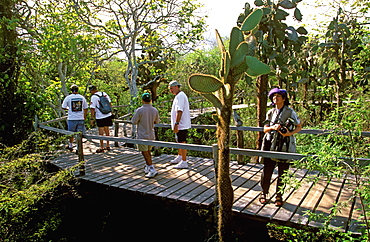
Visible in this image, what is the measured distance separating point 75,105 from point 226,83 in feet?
16.7

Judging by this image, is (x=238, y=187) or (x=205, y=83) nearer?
(x=205, y=83)

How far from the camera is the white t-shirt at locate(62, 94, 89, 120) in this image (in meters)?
6.93

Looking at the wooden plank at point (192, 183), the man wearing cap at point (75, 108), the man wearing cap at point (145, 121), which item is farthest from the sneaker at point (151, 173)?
the man wearing cap at point (75, 108)

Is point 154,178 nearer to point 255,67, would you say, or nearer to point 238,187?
point 238,187

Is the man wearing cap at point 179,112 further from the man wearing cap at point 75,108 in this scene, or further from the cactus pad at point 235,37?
the man wearing cap at point 75,108

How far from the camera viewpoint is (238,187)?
4.65 m

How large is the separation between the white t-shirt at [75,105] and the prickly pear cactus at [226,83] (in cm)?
483

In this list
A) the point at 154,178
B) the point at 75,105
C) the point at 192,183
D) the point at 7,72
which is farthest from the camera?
the point at 7,72

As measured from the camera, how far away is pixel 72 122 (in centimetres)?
711

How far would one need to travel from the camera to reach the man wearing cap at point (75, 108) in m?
6.93

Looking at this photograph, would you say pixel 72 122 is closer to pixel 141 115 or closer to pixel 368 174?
pixel 141 115

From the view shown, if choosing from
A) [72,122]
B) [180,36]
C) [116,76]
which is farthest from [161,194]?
[116,76]

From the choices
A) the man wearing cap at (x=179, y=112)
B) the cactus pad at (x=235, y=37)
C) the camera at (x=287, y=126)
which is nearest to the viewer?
the cactus pad at (x=235, y=37)

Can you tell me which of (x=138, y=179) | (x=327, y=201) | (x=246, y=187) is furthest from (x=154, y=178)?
(x=327, y=201)
